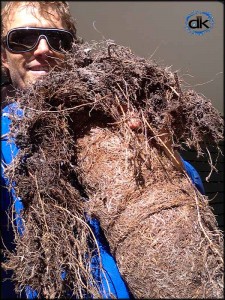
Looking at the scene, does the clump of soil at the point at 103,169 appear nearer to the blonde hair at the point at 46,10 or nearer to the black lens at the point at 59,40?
the black lens at the point at 59,40

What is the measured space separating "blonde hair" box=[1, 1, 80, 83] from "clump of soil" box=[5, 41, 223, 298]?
56cm

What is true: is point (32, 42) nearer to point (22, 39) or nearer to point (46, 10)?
point (22, 39)

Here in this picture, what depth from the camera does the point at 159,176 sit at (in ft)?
4.06

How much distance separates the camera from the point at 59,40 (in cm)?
167

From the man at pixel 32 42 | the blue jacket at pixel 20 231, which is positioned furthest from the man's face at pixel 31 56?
the blue jacket at pixel 20 231

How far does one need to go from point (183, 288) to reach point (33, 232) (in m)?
0.53

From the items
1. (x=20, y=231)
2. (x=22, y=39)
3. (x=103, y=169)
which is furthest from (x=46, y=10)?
(x=20, y=231)

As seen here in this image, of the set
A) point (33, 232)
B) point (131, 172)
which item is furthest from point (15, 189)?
point (131, 172)

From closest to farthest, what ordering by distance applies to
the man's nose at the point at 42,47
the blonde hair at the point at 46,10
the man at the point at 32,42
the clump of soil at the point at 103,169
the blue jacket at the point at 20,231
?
the clump of soil at the point at 103,169, the blue jacket at the point at 20,231, the man at the point at 32,42, the man's nose at the point at 42,47, the blonde hair at the point at 46,10

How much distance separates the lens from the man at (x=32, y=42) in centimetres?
147

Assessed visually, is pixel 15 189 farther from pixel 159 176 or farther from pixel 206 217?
pixel 206 217

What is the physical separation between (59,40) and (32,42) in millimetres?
121

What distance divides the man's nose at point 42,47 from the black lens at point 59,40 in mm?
22

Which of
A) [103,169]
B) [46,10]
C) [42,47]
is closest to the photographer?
[103,169]
